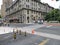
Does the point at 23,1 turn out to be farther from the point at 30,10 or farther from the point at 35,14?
the point at 35,14

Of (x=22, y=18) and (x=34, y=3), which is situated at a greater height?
(x=34, y=3)

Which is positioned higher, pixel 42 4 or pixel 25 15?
pixel 42 4

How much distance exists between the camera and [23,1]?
98.6 metres

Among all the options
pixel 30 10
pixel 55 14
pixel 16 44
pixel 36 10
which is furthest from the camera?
pixel 36 10

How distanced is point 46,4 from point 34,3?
18.8 meters

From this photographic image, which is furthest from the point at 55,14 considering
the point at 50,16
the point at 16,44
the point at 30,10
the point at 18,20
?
the point at 16,44

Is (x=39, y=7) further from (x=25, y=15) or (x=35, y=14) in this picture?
(x=25, y=15)

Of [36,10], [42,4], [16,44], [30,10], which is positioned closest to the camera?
[16,44]

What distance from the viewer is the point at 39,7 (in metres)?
113

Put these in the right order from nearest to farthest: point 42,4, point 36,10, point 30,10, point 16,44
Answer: point 16,44, point 30,10, point 36,10, point 42,4

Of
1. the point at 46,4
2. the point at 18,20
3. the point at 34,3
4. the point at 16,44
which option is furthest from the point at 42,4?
the point at 16,44

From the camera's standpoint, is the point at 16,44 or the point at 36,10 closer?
the point at 16,44

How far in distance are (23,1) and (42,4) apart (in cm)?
2461

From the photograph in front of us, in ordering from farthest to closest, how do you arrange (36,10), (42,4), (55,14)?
1. (42,4)
2. (36,10)
3. (55,14)
